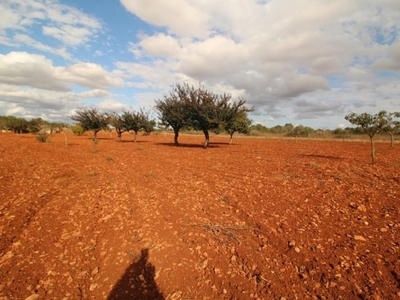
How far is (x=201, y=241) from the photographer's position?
5.77 meters

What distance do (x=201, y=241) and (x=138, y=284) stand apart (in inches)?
72.3

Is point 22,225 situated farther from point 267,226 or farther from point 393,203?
point 393,203

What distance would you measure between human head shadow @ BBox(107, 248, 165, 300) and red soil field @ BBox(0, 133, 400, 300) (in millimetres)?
22

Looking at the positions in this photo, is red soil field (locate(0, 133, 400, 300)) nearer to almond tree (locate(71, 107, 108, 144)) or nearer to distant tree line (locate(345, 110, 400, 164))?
distant tree line (locate(345, 110, 400, 164))

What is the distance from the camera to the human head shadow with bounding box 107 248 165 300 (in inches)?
164

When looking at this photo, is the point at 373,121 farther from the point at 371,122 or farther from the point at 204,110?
the point at 204,110

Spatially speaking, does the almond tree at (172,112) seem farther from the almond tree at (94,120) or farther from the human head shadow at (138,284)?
the human head shadow at (138,284)

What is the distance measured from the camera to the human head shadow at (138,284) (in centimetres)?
418

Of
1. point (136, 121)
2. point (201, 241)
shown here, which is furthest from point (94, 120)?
point (201, 241)

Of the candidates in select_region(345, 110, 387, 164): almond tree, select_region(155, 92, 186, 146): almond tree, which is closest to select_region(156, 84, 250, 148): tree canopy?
select_region(155, 92, 186, 146): almond tree

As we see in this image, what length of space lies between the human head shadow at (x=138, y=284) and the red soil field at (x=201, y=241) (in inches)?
0.8

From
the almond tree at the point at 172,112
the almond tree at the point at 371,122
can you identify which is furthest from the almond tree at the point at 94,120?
the almond tree at the point at 371,122

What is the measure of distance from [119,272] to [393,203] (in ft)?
27.7

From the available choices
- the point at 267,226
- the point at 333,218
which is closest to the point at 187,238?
the point at 267,226
